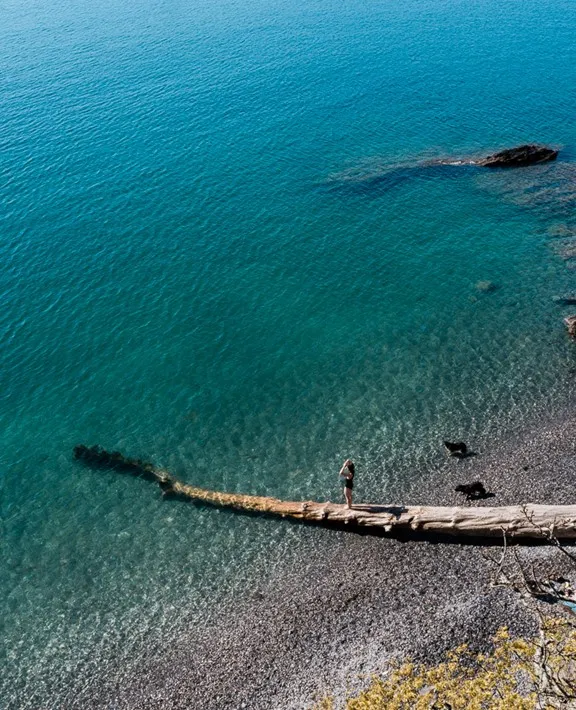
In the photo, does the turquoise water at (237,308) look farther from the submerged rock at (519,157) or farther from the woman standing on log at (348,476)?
the woman standing on log at (348,476)

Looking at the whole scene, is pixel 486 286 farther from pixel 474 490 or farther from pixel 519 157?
pixel 519 157

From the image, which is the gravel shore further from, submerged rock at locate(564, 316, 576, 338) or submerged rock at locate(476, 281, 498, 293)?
submerged rock at locate(476, 281, 498, 293)

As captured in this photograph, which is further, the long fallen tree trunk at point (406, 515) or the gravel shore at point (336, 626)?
the long fallen tree trunk at point (406, 515)

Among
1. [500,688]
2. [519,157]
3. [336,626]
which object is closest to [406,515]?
[336,626]

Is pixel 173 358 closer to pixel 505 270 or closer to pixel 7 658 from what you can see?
pixel 7 658

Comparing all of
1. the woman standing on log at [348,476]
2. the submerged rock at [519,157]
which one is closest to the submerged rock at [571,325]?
the woman standing on log at [348,476]

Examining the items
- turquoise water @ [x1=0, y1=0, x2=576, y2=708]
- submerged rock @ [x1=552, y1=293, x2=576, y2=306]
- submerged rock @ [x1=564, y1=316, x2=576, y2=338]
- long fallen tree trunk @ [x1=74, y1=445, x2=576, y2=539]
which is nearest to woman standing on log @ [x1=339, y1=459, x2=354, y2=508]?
long fallen tree trunk @ [x1=74, y1=445, x2=576, y2=539]
